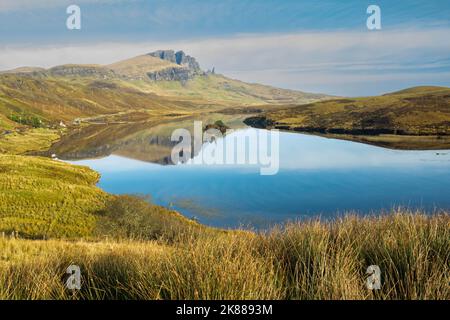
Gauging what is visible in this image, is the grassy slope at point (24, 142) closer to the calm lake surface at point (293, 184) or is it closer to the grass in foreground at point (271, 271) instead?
the calm lake surface at point (293, 184)

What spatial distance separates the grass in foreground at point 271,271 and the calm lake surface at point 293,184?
30.8 metres

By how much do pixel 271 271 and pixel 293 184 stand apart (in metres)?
63.5

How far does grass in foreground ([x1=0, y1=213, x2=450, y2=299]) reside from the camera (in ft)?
17.9

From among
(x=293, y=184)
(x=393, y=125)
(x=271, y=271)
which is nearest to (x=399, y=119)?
(x=393, y=125)

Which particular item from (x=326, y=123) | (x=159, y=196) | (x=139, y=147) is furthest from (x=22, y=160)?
(x=326, y=123)

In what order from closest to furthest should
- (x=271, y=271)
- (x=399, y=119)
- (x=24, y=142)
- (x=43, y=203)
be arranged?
(x=271, y=271), (x=43, y=203), (x=24, y=142), (x=399, y=119)

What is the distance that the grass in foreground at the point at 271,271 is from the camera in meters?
5.47

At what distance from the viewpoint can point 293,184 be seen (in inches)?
2694

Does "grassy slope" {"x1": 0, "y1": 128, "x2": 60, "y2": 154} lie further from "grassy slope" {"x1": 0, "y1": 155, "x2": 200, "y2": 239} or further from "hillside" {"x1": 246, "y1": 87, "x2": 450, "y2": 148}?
"hillside" {"x1": 246, "y1": 87, "x2": 450, "y2": 148}

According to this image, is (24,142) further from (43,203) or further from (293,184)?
(293,184)

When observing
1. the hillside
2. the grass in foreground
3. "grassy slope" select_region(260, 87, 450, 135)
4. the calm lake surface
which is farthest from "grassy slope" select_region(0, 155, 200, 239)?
"grassy slope" select_region(260, 87, 450, 135)

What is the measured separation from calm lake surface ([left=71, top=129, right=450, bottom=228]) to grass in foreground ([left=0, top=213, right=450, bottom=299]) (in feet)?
101
